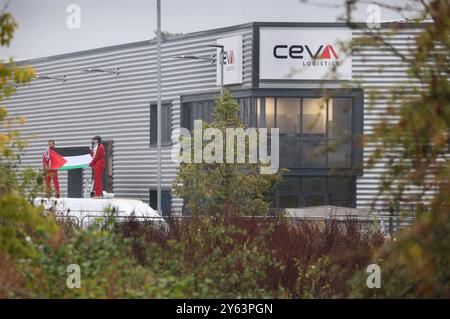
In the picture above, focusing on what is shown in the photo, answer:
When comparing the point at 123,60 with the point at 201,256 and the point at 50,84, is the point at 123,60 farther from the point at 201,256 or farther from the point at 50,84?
the point at 201,256

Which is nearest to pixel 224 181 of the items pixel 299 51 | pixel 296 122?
pixel 296 122

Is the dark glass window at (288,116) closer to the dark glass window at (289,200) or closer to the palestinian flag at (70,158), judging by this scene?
the dark glass window at (289,200)

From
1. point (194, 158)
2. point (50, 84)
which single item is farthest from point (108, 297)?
point (50, 84)

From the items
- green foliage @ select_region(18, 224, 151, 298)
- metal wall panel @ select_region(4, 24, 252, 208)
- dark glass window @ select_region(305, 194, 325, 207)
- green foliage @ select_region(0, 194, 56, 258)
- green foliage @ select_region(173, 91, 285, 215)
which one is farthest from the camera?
metal wall panel @ select_region(4, 24, 252, 208)

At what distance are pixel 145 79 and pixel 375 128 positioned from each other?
58527 millimetres

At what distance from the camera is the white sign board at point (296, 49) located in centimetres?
5869

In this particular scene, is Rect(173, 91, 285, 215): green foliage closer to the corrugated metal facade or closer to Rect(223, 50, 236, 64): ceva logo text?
the corrugated metal facade

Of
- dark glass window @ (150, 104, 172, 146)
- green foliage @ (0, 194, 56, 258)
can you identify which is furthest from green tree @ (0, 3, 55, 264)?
dark glass window @ (150, 104, 172, 146)

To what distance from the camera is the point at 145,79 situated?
222ft

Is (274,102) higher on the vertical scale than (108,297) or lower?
higher

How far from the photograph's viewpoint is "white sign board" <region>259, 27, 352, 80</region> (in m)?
58.7

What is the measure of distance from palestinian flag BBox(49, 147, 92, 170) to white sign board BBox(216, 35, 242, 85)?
30.8ft

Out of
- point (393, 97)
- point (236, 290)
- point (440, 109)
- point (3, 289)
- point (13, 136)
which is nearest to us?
point (440, 109)

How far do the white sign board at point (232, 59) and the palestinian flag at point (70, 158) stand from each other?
30.8 feet
